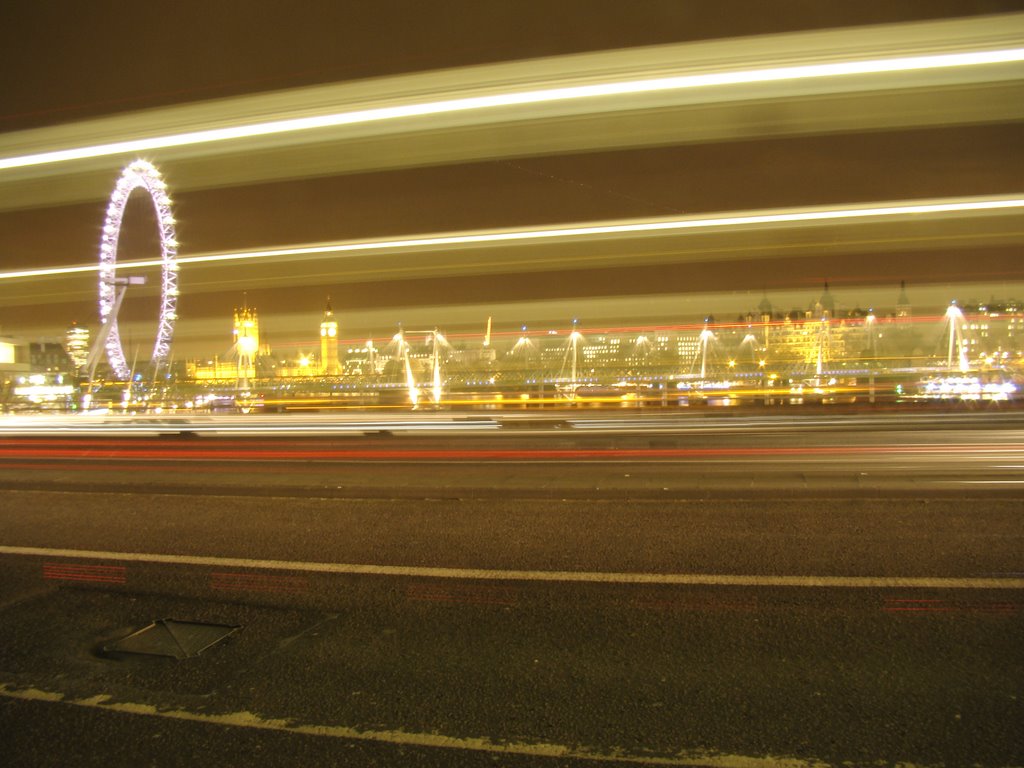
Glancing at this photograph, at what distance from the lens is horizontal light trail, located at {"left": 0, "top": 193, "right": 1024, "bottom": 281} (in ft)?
24.9

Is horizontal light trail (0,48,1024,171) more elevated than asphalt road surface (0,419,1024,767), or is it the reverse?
horizontal light trail (0,48,1024,171)

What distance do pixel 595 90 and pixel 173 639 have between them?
19.1 feet

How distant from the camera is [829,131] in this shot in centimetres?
673

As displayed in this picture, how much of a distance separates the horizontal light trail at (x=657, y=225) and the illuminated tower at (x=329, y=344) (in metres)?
1.14

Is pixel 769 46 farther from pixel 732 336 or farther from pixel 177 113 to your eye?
pixel 732 336

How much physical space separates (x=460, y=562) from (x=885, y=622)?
2792 millimetres

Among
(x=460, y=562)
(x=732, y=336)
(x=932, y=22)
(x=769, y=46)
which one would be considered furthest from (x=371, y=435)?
(x=932, y=22)

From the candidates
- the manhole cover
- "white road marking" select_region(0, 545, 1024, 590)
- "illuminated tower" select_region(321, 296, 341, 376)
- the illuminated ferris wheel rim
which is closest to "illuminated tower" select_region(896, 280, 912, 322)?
"white road marking" select_region(0, 545, 1024, 590)

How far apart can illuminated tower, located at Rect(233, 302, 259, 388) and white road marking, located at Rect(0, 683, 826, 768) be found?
25.1ft

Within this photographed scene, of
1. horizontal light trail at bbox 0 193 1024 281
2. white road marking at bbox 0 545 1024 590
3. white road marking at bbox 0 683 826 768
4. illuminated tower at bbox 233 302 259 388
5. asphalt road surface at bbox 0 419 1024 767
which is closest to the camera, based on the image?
white road marking at bbox 0 683 826 768

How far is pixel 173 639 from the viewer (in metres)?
3.54

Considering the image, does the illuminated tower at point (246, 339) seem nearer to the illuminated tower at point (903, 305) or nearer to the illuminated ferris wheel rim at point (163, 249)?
the illuminated ferris wheel rim at point (163, 249)

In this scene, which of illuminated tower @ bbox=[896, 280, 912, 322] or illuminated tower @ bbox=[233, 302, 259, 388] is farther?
illuminated tower @ bbox=[233, 302, 259, 388]

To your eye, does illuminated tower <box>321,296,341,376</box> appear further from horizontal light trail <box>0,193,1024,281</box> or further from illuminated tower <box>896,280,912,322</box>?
illuminated tower <box>896,280,912,322</box>
